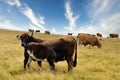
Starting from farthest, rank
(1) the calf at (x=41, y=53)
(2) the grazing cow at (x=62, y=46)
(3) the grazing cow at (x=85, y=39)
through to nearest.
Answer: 1. (3) the grazing cow at (x=85, y=39)
2. (2) the grazing cow at (x=62, y=46)
3. (1) the calf at (x=41, y=53)

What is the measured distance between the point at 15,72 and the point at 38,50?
1.51m

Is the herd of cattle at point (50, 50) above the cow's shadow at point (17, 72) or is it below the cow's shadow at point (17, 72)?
above

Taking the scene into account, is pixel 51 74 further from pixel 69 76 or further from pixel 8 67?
pixel 8 67

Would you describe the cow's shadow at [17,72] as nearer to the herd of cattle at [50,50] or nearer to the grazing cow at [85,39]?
the herd of cattle at [50,50]

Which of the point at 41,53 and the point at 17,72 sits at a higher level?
the point at 41,53

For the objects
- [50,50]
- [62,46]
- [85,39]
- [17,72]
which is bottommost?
[17,72]

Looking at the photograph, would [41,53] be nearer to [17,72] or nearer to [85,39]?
[17,72]

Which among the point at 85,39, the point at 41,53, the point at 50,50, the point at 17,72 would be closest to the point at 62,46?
the point at 50,50

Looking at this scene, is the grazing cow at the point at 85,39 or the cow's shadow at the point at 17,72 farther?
the grazing cow at the point at 85,39

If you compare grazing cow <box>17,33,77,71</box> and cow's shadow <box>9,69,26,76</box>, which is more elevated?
grazing cow <box>17,33,77,71</box>

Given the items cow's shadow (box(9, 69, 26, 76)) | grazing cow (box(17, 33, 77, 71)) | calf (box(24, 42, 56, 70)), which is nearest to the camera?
calf (box(24, 42, 56, 70))

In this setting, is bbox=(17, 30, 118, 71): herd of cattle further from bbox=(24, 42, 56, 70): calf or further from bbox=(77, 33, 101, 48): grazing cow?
bbox=(77, 33, 101, 48): grazing cow

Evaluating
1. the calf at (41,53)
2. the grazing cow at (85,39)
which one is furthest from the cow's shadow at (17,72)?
the grazing cow at (85,39)

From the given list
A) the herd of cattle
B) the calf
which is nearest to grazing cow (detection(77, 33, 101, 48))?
the herd of cattle
